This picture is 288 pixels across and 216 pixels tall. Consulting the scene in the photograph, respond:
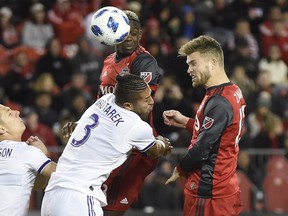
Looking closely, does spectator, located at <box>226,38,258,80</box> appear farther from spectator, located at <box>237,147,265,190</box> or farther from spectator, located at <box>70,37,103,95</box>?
spectator, located at <box>237,147,265,190</box>

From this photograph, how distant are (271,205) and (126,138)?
712 centimetres

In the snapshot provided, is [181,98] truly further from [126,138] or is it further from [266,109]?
[126,138]

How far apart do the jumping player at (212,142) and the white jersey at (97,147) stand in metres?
0.61

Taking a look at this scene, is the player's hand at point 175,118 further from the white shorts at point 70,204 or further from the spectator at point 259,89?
the spectator at point 259,89

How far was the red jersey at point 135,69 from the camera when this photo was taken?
27.7ft

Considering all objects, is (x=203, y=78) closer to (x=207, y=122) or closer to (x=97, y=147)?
(x=207, y=122)

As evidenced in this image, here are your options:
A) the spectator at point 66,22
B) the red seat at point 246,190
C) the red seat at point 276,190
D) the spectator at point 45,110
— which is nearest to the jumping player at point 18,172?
the red seat at point 246,190

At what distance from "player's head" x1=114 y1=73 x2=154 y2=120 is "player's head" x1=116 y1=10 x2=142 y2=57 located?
113 cm

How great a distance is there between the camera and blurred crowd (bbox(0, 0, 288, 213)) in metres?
15.1

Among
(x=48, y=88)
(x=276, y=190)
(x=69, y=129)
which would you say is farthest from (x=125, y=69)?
(x=48, y=88)

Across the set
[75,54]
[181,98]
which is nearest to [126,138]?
[181,98]

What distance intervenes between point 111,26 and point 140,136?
4.45 feet

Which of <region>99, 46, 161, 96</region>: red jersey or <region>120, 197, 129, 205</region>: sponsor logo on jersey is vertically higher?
<region>99, 46, 161, 96</region>: red jersey

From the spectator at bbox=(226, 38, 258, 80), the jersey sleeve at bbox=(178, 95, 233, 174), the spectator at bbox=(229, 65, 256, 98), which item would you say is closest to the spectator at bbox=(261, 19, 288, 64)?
the spectator at bbox=(226, 38, 258, 80)
